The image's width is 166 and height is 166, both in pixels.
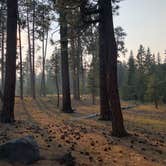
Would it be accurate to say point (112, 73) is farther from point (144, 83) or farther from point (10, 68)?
point (144, 83)

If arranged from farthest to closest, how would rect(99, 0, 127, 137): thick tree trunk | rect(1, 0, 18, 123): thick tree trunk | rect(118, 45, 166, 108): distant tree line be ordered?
rect(118, 45, 166, 108): distant tree line
rect(1, 0, 18, 123): thick tree trunk
rect(99, 0, 127, 137): thick tree trunk

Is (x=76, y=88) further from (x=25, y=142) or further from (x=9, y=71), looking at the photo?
(x=25, y=142)

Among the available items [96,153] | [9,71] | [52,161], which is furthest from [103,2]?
[52,161]

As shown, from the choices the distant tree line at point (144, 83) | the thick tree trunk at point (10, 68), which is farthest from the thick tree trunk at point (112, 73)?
the distant tree line at point (144, 83)

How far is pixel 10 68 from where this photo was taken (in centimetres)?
1164

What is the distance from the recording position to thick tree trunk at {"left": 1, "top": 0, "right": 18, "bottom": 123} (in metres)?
11.6

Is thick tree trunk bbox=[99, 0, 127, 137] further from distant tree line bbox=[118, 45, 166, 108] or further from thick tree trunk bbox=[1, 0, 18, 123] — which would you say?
distant tree line bbox=[118, 45, 166, 108]

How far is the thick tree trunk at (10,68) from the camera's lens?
11.6m

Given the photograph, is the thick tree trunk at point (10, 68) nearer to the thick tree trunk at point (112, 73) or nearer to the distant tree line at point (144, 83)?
the thick tree trunk at point (112, 73)

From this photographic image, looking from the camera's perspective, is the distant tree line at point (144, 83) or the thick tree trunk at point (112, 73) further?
the distant tree line at point (144, 83)

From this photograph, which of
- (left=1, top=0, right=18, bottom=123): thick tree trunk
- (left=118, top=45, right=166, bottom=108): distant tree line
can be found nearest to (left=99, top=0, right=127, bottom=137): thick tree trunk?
(left=1, top=0, right=18, bottom=123): thick tree trunk

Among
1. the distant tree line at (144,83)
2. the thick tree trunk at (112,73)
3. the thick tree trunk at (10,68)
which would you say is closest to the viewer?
the thick tree trunk at (112,73)

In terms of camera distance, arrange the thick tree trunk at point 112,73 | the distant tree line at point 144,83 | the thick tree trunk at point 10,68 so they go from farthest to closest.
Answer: the distant tree line at point 144,83
the thick tree trunk at point 10,68
the thick tree trunk at point 112,73

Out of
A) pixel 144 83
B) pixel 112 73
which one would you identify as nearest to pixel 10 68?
pixel 112 73
